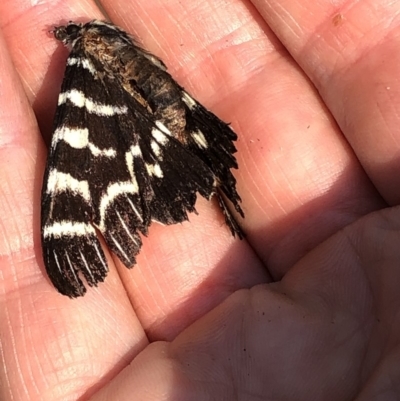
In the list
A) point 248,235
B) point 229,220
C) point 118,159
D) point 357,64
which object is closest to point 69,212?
point 118,159

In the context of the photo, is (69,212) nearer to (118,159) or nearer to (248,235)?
(118,159)

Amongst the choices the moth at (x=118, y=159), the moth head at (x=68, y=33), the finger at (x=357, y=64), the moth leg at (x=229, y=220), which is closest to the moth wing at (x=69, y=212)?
the moth at (x=118, y=159)

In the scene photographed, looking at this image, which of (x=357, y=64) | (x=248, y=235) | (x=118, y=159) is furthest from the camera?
(x=248, y=235)

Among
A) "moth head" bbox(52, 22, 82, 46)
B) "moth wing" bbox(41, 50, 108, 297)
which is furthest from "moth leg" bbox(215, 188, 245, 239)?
"moth head" bbox(52, 22, 82, 46)

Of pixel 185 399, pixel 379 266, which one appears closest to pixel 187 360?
pixel 185 399

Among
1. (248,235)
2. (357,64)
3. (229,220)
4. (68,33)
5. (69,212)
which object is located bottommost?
(248,235)

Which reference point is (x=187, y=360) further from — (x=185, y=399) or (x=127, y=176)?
(x=127, y=176)
